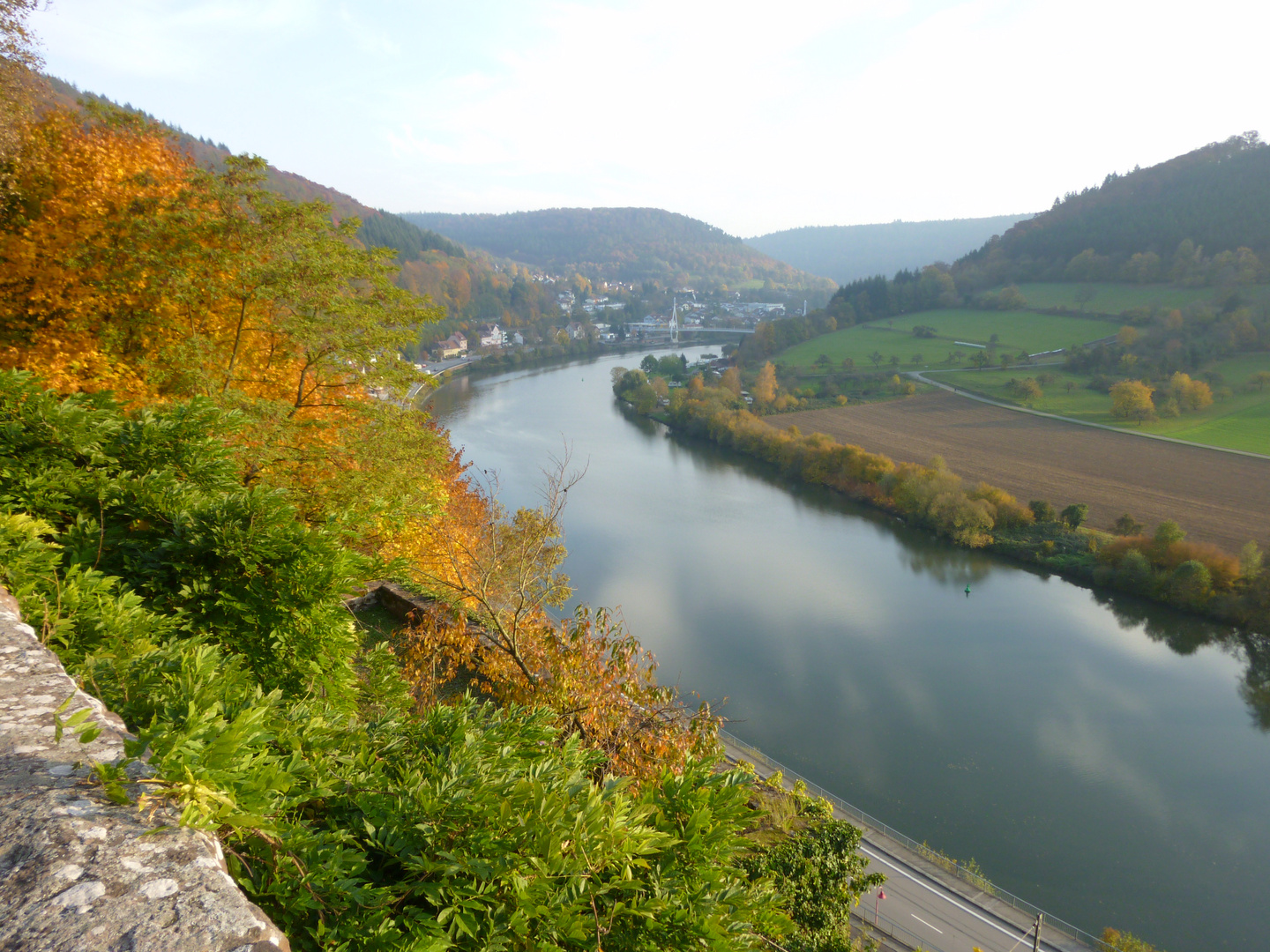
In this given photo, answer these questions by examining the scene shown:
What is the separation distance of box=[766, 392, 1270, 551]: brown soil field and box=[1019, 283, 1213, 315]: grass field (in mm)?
21060

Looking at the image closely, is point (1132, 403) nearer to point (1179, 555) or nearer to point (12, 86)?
point (1179, 555)

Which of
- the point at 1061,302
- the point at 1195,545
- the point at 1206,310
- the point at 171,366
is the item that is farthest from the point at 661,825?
the point at 1061,302

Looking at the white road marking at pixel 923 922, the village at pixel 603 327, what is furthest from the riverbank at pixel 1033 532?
the village at pixel 603 327

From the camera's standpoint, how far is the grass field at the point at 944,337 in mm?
48188

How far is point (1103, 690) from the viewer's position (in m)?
15.5

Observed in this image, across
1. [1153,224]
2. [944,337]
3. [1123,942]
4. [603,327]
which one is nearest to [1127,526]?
[1123,942]

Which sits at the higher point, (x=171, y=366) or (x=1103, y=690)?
(x=171, y=366)

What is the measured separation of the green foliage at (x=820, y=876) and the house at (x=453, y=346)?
59.3 meters

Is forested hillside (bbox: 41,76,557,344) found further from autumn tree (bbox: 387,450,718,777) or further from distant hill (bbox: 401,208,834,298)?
autumn tree (bbox: 387,450,718,777)

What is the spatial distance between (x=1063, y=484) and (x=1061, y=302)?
3630cm

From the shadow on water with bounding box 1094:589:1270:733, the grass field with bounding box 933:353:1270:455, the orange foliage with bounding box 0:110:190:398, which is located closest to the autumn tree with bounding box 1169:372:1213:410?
the grass field with bounding box 933:353:1270:455

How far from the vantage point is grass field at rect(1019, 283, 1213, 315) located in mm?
48353

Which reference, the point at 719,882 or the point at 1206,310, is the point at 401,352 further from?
the point at 1206,310

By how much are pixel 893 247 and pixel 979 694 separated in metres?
180
